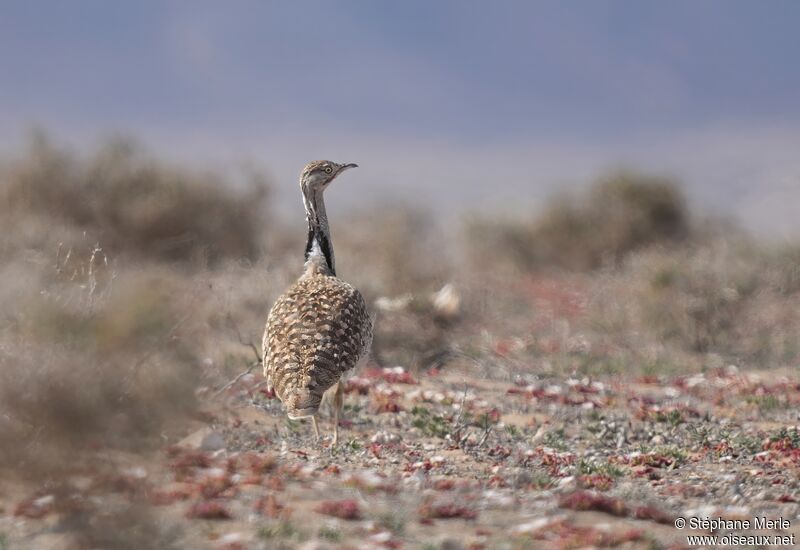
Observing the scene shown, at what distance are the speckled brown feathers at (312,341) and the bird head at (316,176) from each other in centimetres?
125

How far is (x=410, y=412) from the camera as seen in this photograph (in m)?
10.5

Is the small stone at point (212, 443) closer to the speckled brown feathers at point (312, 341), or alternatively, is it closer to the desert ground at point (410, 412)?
the desert ground at point (410, 412)

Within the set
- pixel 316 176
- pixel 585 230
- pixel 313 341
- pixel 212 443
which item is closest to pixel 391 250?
pixel 316 176

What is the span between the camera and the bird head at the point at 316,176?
10000 mm

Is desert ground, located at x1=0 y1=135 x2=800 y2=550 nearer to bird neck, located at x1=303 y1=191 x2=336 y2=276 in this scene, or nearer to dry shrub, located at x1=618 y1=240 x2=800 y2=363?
dry shrub, located at x1=618 y1=240 x2=800 y2=363

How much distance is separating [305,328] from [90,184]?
17.1 meters

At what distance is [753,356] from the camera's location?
16.8m

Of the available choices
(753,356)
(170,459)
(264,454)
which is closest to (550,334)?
(753,356)

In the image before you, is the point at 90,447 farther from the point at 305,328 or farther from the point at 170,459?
the point at 305,328

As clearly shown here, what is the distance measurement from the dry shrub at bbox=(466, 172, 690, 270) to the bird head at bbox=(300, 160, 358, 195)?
21454mm

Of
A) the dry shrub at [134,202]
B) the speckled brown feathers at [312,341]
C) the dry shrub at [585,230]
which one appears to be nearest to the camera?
the speckled brown feathers at [312,341]

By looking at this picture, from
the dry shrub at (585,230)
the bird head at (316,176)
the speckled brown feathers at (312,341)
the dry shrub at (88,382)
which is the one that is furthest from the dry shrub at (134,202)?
the dry shrub at (88,382)

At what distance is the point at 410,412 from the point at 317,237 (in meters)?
2.08

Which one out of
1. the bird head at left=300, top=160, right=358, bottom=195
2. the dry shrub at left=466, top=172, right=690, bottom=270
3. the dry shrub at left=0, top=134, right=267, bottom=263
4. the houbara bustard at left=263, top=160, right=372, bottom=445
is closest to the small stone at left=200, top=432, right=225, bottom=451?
A: the houbara bustard at left=263, top=160, right=372, bottom=445
